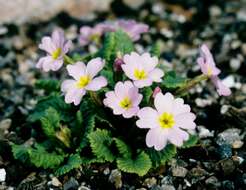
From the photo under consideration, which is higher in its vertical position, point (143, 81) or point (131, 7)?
point (143, 81)

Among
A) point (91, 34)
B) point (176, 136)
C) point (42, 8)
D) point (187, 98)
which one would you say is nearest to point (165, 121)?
point (176, 136)

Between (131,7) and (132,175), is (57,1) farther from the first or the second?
(132,175)

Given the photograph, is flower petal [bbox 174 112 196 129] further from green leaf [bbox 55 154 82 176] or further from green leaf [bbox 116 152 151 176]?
A: green leaf [bbox 55 154 82 176]

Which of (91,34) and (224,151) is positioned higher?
(91,34)

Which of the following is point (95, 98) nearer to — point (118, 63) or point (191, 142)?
point (118, 63)

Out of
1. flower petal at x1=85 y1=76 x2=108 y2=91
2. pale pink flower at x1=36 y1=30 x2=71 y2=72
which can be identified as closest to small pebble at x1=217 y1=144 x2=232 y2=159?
flower petal at x1=85 y1=76 x2=108 y2=91

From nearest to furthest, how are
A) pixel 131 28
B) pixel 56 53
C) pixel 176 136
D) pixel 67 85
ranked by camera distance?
pixel 176 136
pixel 67 85
pixel 56 53
pixel 131 28

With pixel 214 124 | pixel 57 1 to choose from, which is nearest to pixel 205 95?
pixel 214 124
